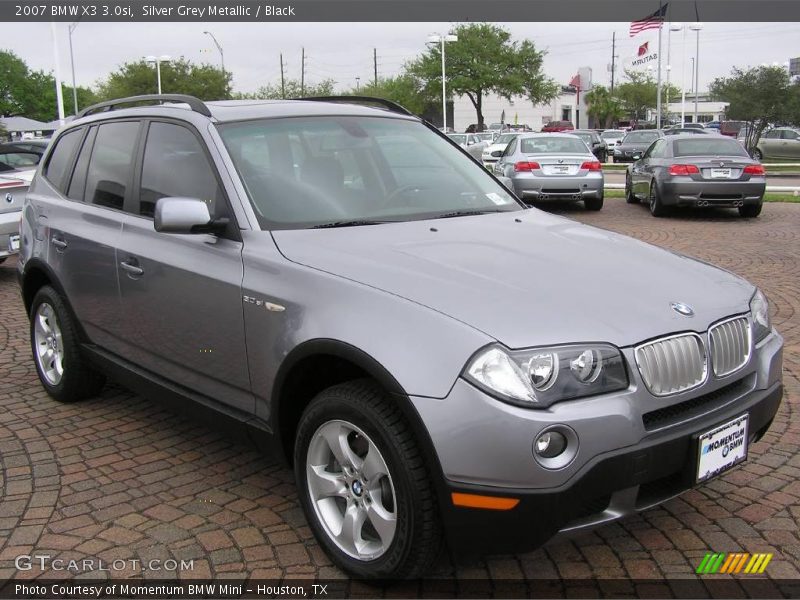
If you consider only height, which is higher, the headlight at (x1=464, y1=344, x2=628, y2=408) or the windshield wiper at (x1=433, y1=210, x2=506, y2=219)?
the windshield wiper at (x1=433, y1=210, x2=506, y2=219)

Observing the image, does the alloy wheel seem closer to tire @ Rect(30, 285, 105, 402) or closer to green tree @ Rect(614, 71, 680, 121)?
tire @ Rect(30, 285, 105, 402)

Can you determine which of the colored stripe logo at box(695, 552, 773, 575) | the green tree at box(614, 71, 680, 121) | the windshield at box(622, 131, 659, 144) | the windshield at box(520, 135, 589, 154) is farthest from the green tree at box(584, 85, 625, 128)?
the colored stripe logo at box(695, 552, 773, 575)

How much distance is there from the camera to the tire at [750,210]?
1393 cm

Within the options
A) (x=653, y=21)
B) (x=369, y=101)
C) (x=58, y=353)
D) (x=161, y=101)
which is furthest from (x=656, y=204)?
(x=653, y=21)

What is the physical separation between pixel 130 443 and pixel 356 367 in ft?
6.85

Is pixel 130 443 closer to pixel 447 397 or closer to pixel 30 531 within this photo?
pixel 30 531

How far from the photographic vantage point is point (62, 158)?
5172 mm

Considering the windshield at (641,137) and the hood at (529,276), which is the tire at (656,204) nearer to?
the hood at (529,276)

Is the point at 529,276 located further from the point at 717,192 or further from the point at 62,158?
the point at 717,192

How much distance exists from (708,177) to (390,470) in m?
12.6

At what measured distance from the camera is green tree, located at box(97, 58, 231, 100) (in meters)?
62.2

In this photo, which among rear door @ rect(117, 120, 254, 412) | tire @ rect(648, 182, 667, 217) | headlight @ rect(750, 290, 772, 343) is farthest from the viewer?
tire @ rect(648, 182, 667, 217)

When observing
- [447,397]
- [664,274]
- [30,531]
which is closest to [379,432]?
[447,397]
